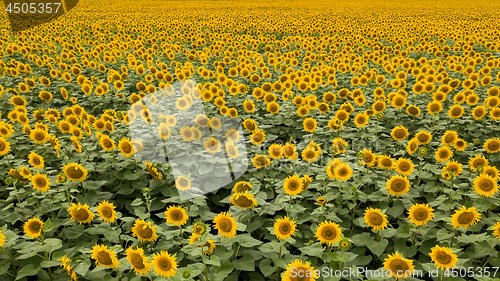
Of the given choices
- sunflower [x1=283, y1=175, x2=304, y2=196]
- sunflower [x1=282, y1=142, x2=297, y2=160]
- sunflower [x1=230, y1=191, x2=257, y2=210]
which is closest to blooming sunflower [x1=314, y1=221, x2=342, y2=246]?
sunflower [x1=283, y1=175, x2=304, y2=196]

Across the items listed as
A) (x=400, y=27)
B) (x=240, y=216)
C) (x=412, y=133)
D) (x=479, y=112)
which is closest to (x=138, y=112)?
(x=240, y=216)

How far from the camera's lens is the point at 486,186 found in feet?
10.3

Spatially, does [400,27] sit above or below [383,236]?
above

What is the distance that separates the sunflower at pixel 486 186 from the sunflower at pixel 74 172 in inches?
177

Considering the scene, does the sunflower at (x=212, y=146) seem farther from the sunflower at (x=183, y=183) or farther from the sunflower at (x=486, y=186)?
the sunflower at (x=486, y=186)

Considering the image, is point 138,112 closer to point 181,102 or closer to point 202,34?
point 181,102

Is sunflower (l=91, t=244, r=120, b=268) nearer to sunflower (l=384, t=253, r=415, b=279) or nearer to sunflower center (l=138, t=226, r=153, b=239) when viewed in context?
sunflower center (l=138, t=226, r=153, b=239)

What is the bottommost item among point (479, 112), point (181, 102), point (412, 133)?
point (412, 133)

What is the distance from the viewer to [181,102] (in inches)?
210

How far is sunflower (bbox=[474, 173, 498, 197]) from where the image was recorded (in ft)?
10.2

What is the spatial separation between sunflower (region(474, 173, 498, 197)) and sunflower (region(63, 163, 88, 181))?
177 inches

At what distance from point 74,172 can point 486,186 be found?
4634mm

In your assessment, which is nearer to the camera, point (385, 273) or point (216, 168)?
point (385, 273)

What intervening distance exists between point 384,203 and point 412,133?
9.52 feet
